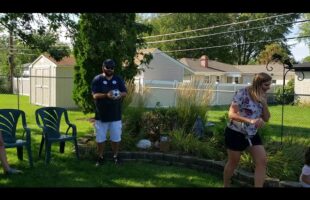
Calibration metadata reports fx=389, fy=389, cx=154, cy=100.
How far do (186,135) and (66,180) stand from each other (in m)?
2.47

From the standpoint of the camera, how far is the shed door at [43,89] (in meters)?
19.2

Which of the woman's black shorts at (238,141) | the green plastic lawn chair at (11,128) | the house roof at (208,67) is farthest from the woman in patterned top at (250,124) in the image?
the house roof at (208,67)

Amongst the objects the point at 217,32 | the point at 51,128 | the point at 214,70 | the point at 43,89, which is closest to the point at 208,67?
the point at 214,70

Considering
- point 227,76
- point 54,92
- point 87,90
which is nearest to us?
point 87,90

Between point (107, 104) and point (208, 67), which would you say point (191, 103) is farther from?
point (208, 67)

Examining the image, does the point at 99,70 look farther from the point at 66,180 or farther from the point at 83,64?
the point at 66,180

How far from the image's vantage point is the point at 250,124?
4.61 meters

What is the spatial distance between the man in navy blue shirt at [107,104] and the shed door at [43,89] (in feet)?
42.6

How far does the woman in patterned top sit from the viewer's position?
15.2ft

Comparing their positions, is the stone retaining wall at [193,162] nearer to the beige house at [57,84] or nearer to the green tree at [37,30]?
the green tree at [37,30]

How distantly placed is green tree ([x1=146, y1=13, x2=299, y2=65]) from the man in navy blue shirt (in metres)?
36.3

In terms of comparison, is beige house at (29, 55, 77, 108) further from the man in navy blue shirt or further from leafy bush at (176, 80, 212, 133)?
the man in navy blue shirt

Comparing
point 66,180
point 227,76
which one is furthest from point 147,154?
point 227,76
